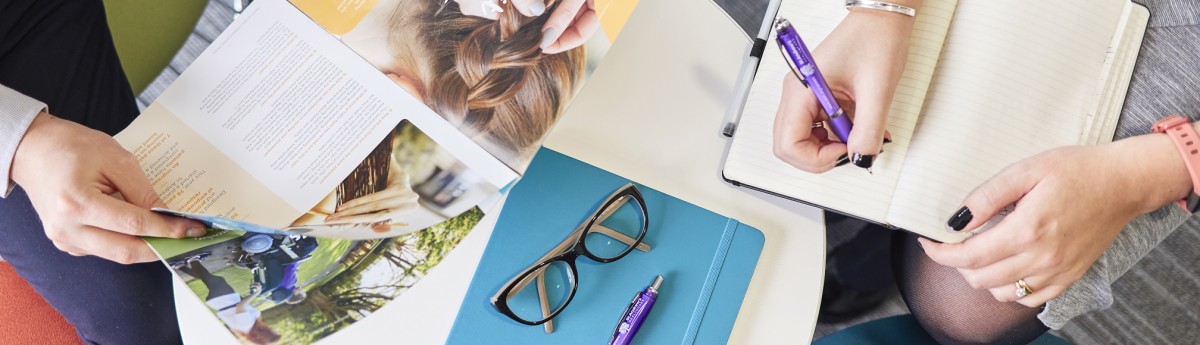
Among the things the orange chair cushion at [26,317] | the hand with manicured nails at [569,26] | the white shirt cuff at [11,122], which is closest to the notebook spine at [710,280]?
the hand with manicured nails at [569,26]

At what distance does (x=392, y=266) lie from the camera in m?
0.69

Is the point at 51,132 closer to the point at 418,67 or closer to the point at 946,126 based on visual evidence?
the point at 418,67

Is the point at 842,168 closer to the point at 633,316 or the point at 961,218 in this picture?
the point at 961,218

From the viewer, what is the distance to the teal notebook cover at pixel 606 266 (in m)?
0.69

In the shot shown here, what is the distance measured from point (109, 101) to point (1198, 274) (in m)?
1.67

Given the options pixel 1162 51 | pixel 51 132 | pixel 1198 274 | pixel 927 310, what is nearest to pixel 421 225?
pixel 51 132

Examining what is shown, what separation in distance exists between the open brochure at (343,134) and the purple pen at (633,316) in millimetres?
162

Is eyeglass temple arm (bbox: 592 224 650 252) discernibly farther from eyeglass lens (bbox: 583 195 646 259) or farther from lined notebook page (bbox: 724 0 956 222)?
lined notebook page (bbox: 724 0 956 222)

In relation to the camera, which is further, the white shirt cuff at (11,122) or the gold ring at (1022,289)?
the gold ring at (1022,289)

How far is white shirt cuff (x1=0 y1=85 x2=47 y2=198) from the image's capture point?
24.5 inches

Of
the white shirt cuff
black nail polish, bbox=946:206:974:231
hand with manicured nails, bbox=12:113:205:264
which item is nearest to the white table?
black nail polish, bbox=946:206:974:231

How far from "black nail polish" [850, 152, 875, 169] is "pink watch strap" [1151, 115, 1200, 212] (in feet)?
1.06

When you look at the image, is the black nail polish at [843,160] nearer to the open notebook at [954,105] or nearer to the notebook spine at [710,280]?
the open notebook at [954,105]

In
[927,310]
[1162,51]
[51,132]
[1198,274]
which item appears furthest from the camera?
[1198,274]
